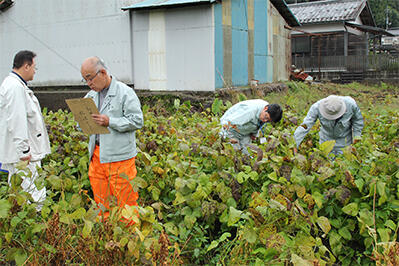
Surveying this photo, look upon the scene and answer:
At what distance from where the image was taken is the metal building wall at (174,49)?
387 inches

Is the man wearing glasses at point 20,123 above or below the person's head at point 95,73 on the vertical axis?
below

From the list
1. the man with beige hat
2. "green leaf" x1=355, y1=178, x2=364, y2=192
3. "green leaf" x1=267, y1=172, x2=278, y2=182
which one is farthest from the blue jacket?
the man with beige hat

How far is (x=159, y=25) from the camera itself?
10.4m

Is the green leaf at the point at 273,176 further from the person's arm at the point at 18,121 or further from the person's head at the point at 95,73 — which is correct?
the person's arm at the point at 18,121

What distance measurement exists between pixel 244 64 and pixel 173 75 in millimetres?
2350

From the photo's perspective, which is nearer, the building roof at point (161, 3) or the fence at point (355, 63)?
the building roof at point (161, 3)

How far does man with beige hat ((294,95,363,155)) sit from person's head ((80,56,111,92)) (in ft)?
8.14

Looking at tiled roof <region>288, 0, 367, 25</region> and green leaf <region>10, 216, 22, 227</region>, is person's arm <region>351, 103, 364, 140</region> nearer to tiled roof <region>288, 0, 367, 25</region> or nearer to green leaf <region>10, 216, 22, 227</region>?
green leaf <region>10, 216, 22, 227</region>

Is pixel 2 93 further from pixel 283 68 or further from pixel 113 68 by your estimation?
pixel 283 68

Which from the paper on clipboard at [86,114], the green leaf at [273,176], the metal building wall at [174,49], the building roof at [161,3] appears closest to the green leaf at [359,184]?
the green leaf at [273,176]

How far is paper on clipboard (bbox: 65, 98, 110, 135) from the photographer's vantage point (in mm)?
3287

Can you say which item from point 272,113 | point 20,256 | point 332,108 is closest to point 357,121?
point 332,108

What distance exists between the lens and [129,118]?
3.40 meters

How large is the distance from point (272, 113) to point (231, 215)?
199cm
